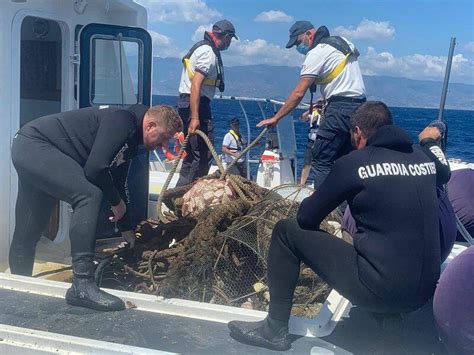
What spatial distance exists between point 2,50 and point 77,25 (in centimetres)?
89

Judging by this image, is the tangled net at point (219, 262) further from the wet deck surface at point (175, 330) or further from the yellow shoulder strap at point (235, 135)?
the yellow shoulder strap at point (235, 135)

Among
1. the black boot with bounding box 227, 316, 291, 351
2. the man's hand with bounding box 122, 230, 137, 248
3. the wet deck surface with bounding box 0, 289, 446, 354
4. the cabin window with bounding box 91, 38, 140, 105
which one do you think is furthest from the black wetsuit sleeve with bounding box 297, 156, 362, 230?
the cabin window with bounding box 91, 38, 140, 105

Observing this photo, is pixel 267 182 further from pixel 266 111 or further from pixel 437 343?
pixel 437 343

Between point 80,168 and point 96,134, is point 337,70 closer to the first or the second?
point 96,134

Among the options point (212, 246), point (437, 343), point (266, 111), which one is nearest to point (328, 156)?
point (212, 246)

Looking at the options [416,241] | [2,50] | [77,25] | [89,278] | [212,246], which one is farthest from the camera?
[77,25]

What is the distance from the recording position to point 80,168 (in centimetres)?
405

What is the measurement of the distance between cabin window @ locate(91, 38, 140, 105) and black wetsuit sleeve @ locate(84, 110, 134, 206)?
5.18 ft

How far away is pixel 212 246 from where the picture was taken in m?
4.40

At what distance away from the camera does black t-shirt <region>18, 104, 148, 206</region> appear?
3.95 meters

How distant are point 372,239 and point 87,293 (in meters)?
1.71

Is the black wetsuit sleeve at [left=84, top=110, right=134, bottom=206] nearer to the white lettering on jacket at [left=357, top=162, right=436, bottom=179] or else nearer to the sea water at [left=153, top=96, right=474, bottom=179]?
→ the white lettering on jacket at [left=357, top=162, right=436, bottom=179]

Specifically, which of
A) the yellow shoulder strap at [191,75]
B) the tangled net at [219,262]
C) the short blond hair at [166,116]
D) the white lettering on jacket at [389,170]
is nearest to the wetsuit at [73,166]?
the short blond hair at [166,116]

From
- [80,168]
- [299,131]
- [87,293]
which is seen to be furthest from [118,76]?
[299,131]
